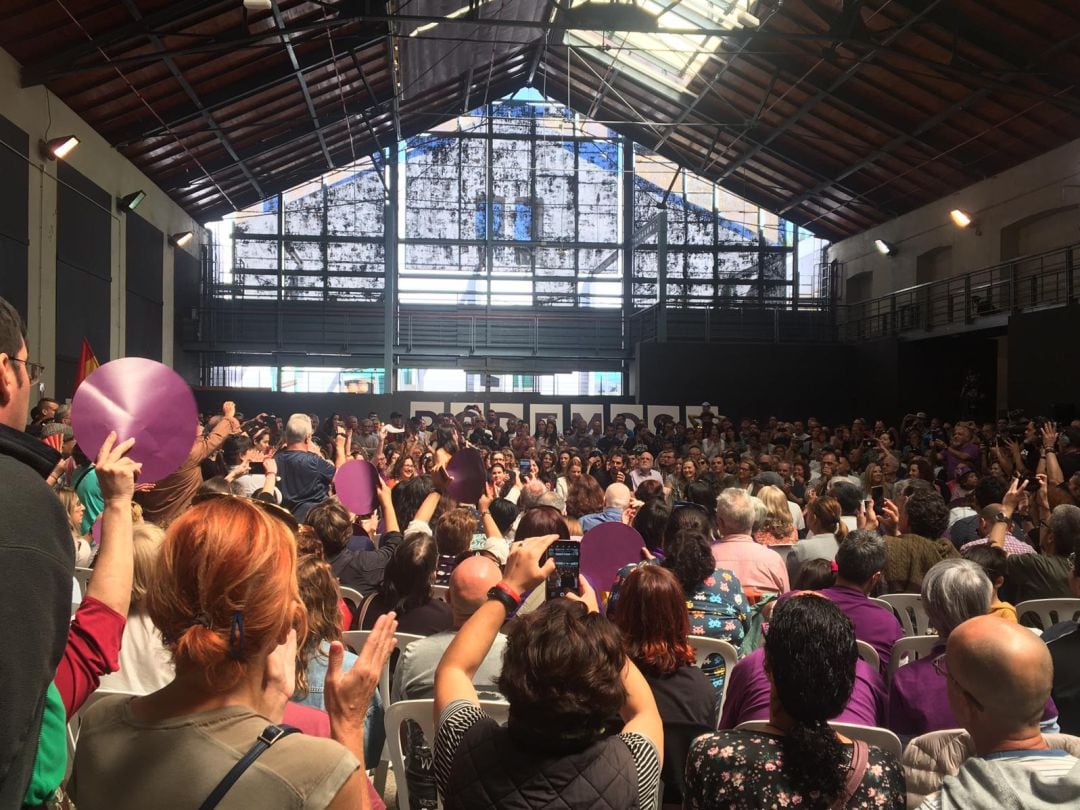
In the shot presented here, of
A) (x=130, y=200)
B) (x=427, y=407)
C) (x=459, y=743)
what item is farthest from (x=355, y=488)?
(x=427, y=407)

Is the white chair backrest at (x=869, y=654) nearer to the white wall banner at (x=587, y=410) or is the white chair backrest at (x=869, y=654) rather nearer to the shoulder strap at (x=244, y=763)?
the shoulder strap at (x=244, y=763)

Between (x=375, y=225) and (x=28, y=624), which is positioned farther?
(x=375, y=225)

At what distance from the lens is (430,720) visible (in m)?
2.49

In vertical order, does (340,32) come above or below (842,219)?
above

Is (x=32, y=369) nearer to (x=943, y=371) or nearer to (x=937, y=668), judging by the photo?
(x=937, y=668)

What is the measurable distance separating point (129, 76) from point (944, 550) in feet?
39.3

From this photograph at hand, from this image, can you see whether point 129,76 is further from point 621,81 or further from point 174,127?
point 621,81

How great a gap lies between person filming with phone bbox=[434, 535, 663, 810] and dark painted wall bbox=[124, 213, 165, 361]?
15209mm

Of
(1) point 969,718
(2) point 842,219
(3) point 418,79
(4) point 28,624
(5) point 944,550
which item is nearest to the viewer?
(4) point 28,624

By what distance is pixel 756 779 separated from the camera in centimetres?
185

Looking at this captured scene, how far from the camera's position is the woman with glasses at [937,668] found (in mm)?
2715

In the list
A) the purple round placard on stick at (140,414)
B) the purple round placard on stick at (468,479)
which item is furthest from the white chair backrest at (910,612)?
the purple round placard on stick at (140,414)

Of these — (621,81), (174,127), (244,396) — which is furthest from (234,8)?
(621,81)

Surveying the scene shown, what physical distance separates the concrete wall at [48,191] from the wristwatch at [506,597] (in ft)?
35.0
